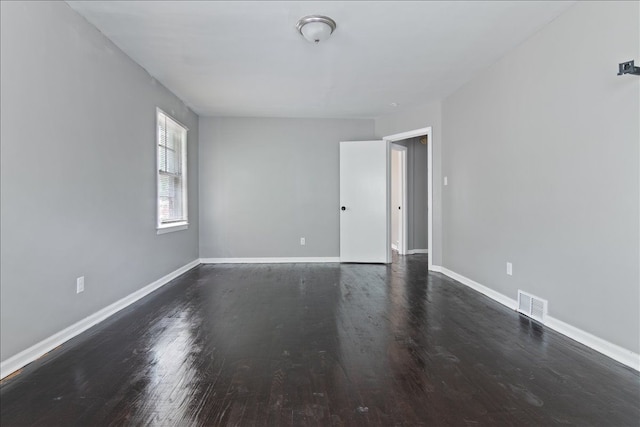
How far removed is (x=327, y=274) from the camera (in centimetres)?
470

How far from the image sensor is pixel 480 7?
2477mm

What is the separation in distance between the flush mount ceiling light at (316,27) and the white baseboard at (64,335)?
2.78 meters

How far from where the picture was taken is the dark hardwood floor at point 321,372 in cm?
155

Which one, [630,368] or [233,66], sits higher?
[233,66]

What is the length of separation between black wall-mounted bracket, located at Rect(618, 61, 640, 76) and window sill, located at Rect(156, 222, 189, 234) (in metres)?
4.17

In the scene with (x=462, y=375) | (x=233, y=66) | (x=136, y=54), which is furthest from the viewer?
(x=233, y=66)

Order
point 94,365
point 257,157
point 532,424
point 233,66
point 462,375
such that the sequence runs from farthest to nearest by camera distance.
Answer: point 257,157 < point 233,66 < point 94,365 < point 462,375 < point 532,424

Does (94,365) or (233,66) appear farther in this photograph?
(233,66)

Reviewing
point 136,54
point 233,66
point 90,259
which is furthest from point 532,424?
point 136,54

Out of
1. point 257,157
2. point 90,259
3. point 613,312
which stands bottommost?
point 613,312

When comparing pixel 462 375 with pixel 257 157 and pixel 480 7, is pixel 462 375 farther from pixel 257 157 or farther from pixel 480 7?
pixel 257 157

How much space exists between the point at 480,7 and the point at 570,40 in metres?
0.69

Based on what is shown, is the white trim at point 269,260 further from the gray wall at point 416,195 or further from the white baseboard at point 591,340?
the white baseboard at point 591,340

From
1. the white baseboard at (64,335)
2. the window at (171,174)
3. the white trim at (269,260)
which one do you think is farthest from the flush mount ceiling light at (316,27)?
the white trim at (269,260)
